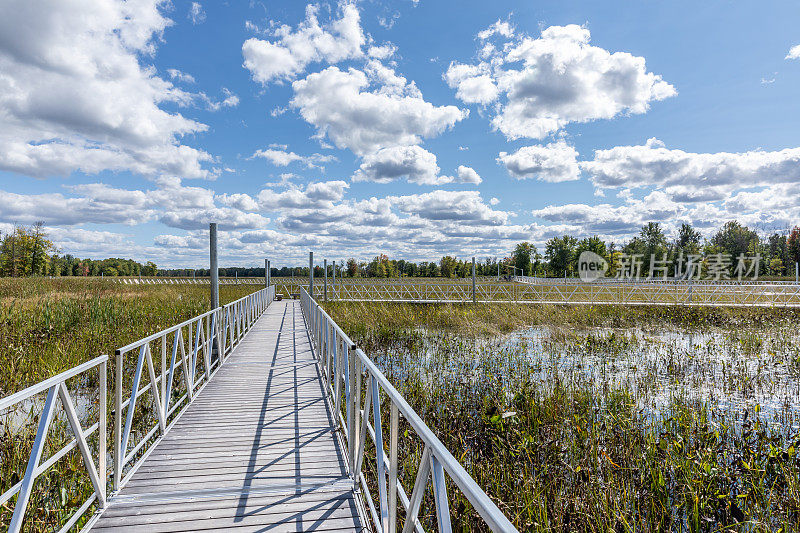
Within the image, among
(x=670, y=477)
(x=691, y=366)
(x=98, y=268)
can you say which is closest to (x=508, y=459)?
(x=670, y=477)

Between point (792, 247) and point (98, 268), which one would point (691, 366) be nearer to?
point (792, 247)

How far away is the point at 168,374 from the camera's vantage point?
5.25 meters

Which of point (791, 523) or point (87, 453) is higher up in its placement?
point (87, 453)

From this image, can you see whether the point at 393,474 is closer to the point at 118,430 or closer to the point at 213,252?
the point at 118,430

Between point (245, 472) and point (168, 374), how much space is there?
252cm

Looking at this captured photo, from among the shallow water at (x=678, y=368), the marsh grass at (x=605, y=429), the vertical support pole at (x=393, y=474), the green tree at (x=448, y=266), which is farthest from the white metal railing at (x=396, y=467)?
the green tree at (x=448, y=266)

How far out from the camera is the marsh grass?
352cm

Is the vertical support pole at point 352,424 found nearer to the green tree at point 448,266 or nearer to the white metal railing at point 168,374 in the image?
the white metal railing at point 168,374

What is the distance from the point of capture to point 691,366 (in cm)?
876

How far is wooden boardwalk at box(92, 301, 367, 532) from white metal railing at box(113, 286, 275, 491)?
18cm

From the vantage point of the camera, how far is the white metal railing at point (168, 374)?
330cm

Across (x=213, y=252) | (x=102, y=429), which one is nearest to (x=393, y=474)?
(x=102, y=429)

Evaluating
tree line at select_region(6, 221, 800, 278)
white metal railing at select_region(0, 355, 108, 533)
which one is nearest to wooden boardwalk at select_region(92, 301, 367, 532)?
white metal railing at select_region(0, 355, 108, 533)

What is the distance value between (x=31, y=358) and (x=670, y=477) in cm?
926
